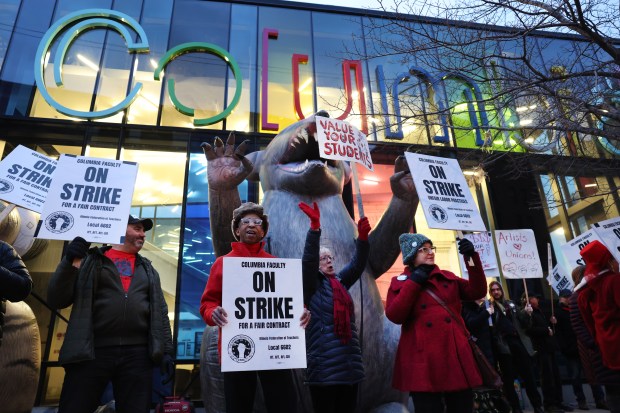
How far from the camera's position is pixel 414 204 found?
11.2 ft

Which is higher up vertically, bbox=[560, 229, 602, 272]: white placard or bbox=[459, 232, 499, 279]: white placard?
bbox=[459, 232, 499, 279]: white placard

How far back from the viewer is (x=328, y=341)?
2408 mm

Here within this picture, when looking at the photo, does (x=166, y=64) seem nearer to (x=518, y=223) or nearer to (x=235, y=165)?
(x=235, y=165)

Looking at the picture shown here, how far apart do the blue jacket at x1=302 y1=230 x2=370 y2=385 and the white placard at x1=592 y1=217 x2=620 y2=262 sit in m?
2.53

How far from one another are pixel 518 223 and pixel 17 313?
8273 mm

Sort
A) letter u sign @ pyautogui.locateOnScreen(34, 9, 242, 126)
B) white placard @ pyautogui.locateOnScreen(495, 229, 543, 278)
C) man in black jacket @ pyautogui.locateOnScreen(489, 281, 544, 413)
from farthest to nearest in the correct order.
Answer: letter u sign @ pyautogui.locateOnScreen(34, 9, 242, 126) < white placard @ pyautogui.locateOnScreen(495, 229, 543, 278) < man in black jacket @ pyautogui.locateOnScreen(489, 281, 544, 413)

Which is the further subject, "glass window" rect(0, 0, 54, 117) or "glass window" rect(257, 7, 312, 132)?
"glass window" rect(257, 7, 312, 132)

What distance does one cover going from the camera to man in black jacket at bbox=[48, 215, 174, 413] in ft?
7.33

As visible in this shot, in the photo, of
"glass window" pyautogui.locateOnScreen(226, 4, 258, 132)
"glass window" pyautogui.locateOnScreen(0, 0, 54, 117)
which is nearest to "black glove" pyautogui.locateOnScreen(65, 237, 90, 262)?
"glass window" pyautogui.locateOnScreen(226, 4, 258, 132)

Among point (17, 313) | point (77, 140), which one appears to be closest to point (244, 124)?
point (77, 140)

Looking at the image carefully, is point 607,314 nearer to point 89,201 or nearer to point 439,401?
point 439,401

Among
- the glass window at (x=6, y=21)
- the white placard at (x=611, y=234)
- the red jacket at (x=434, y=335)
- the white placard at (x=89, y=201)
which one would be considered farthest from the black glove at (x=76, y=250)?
the glass window at (x=6, y=21)

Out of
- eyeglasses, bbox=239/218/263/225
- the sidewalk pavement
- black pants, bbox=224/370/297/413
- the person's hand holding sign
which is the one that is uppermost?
eyeglasses, bbox=239/218/263/225

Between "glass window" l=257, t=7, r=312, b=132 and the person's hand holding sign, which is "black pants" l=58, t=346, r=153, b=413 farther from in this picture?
"glass window" l=257, t=7, r=312, b=132
